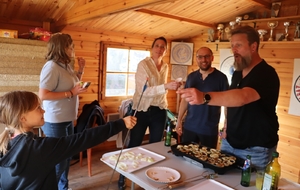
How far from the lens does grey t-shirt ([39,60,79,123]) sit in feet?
6.43

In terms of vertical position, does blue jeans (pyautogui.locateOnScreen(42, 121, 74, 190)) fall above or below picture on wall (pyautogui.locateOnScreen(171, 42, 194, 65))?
below

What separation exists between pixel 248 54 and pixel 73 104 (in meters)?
1.44

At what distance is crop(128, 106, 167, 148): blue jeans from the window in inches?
64.4

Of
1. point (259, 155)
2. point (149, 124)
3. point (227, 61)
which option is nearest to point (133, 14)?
point (149, 124)

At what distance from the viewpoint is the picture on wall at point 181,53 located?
4.64m

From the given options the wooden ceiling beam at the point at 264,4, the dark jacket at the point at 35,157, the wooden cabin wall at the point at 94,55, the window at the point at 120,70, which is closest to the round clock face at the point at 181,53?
the window at the point at 120,70

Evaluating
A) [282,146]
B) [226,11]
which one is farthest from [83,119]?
[282,146]

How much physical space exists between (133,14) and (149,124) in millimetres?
1598

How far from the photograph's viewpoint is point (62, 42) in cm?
200

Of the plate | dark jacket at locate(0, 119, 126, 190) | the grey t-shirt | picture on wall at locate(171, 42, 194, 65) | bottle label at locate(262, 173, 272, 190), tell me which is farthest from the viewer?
picture on wall at locate(171, 42, 194, 65)

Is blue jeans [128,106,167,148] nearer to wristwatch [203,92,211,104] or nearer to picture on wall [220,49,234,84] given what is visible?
wristwatch [203,92,211,104]

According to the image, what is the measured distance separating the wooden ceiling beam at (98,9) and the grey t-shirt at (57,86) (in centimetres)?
77

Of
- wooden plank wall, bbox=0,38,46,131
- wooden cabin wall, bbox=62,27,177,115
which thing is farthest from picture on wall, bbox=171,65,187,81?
wooden plank wall, bbox=0,38,46,131

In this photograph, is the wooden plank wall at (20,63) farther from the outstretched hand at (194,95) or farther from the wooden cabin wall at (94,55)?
the outstretched hand at (194,95)
